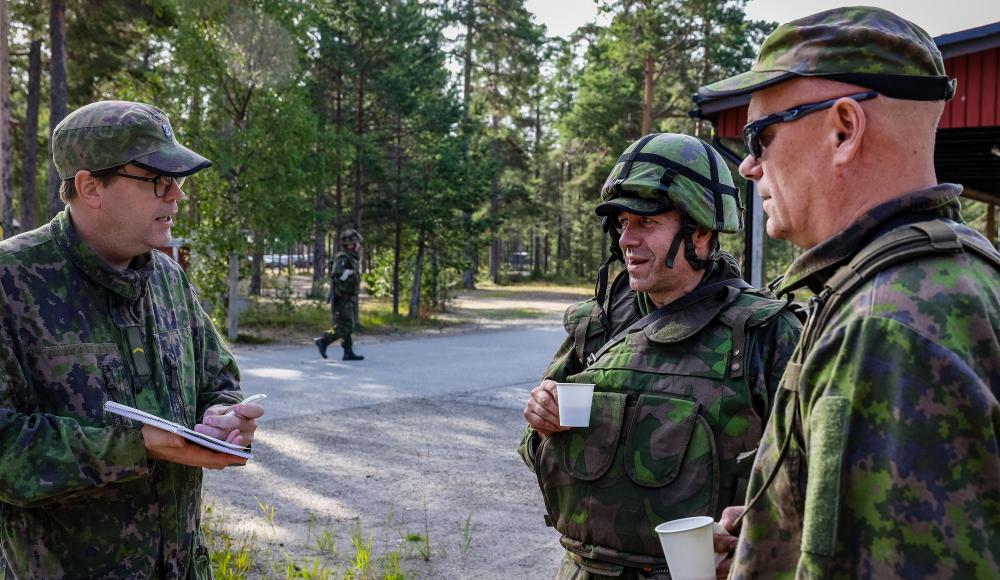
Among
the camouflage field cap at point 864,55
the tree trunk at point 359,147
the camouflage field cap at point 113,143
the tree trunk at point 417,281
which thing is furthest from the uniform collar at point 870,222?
the tree trunk at point 417,281

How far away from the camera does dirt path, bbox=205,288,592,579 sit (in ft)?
16.6

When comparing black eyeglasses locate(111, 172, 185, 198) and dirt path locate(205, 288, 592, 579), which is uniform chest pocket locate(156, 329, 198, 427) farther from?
dirt path locate(205, 288, 592, 579)

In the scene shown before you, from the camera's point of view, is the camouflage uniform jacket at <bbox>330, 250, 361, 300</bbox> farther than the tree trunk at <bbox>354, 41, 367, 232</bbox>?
No

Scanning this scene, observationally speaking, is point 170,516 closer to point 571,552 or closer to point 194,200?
point 571,552

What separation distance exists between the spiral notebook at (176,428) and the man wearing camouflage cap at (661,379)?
0.83 meters

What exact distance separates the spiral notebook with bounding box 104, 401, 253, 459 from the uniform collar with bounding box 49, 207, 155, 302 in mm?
352

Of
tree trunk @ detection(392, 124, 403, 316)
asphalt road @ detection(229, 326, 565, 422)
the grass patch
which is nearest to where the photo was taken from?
the grass patch

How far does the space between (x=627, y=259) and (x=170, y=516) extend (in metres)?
1.52

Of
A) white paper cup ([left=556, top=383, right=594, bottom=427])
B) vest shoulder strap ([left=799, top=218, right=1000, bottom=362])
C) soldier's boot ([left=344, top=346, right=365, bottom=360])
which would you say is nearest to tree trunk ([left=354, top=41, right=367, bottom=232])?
soldier's boot ([left=344, top=346, right=365, bottom=360])

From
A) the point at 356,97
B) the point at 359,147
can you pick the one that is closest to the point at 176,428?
the point at 359,147

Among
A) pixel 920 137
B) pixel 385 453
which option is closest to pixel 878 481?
pixel 920 137

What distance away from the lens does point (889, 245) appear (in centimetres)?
117

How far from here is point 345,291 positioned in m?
13.4

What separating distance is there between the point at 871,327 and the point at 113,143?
2129 mm
